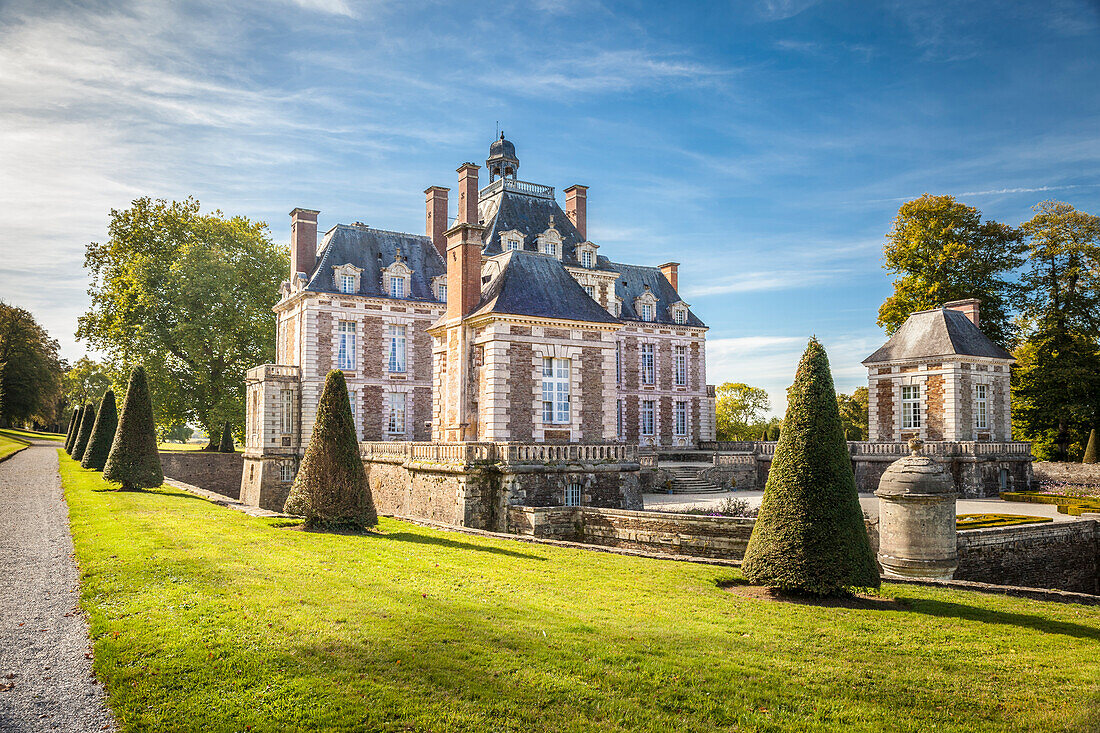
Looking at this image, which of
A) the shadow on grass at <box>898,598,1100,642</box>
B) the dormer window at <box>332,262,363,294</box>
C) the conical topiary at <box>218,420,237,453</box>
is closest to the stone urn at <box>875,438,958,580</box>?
the shadow on grass at <box>898,598,1100,642</box>

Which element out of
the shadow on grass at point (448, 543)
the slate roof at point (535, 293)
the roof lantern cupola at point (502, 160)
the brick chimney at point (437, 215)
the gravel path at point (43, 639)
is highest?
the roof lantern cupola at point (502, 160)

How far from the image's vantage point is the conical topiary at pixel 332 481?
14836 mm

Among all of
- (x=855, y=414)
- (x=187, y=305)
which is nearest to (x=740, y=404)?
(x=855, y=414)

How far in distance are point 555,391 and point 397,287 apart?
1252cm

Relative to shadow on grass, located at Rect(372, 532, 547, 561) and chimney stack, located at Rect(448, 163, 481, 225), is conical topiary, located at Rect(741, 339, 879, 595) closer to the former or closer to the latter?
shadow on grass, located at Rect(372, 532, 547, 561)

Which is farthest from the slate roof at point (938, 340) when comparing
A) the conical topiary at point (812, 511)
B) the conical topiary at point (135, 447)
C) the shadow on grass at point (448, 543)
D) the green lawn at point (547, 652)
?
the conical topiary at point (135, 447)

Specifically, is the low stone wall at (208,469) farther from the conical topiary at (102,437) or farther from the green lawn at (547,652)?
the green lawn at (547,652)

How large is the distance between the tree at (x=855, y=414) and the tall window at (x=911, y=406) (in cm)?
1535

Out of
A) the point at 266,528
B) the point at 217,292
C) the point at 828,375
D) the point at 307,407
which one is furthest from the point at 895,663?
the point at 217,292

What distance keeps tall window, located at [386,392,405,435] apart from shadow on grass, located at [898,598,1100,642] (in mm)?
24242

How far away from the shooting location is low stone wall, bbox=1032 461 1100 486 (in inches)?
1000

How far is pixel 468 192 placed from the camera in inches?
1305

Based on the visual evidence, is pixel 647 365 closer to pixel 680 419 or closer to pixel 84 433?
pixel 680 419

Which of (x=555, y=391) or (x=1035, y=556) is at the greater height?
(x=555, y=391)
